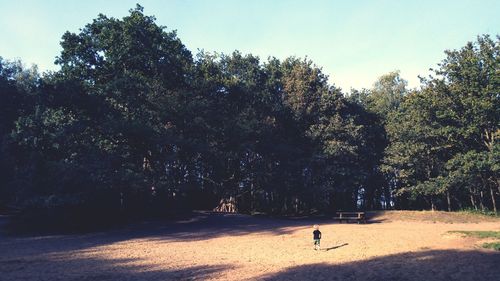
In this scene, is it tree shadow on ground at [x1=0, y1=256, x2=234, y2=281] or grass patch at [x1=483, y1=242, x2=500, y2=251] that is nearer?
tree shadow on ground at [x1=0, y1=256, x2=234, y2=281]

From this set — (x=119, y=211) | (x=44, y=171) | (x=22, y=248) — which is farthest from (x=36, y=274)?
(x=119, y=211)

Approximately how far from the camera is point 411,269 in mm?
11906

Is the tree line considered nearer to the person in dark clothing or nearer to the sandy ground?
the sandy ground

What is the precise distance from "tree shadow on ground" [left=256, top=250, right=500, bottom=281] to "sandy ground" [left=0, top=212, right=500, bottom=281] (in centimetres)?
3

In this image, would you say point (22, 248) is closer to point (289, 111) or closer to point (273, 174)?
point (273, 174)

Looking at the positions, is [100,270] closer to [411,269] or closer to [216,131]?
[411,269]

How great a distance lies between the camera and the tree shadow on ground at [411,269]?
10953 mm

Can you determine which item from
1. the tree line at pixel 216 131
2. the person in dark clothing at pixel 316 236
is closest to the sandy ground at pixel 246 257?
the person in dark clothing at pixel 316 236

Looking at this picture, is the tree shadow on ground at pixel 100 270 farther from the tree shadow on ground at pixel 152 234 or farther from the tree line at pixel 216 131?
the tree line at pixel 216 131

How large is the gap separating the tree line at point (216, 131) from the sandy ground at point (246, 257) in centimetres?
499

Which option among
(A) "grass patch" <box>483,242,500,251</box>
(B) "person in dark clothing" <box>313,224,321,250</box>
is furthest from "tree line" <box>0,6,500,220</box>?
(A) "grass patch" <box>483,242,500,251</box>

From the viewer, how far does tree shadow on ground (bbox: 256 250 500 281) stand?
10953mm

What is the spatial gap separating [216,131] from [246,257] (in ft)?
65.0

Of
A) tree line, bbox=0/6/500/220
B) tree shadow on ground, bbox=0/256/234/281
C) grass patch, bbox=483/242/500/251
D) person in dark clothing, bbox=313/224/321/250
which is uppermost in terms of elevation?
tree line, bbox=0/6/500/220
